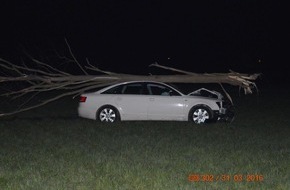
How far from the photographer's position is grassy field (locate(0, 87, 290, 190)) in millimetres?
7664

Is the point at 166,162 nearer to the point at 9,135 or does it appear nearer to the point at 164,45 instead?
the point at 9,135

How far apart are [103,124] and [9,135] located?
2.97 metres

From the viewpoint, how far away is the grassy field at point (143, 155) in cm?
766

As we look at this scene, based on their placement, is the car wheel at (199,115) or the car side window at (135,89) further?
the car side window at (135,89)

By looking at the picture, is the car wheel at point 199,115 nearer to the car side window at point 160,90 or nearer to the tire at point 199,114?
the tire at point 199,114

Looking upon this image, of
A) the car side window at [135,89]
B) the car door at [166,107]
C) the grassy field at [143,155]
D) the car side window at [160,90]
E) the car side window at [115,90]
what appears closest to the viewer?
the grassy field at [143,155]

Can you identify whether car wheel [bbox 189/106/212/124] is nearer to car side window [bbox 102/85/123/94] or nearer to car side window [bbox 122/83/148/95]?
car side window [bbox 122/83/148/95]

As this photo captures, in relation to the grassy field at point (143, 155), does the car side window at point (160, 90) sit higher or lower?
higher

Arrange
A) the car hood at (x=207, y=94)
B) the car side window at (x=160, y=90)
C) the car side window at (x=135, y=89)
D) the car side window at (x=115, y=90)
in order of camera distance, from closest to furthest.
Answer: the car side window at (x=160, y=90) < the car side window at (x=135, y=89) < the car side window at (x=115, y=90) < the car hood at (x=207, y=94)
